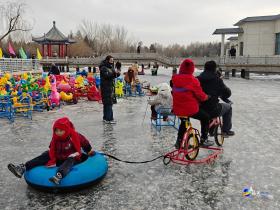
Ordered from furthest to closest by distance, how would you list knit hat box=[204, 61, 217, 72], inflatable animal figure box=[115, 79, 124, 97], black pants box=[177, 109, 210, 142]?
inflatable animal figure box=[115, 79, 124, 97] → knit hat box=[204, 61, 217, 72] → black pants box=[177, 109, 210, 142]

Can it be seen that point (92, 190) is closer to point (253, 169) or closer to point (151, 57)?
point (253, 169)

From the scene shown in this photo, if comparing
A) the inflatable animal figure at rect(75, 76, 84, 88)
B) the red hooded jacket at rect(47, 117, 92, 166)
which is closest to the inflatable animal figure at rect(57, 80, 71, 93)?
the inflatable animal figure at rect(75, 76, 84, 88)

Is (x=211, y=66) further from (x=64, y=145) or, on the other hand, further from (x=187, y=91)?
(x=64, y=145)

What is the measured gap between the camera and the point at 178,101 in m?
4.90

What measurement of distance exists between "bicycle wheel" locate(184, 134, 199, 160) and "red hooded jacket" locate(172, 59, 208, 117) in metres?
0.45

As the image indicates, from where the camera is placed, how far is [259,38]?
1304 inches

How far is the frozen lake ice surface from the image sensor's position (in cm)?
370

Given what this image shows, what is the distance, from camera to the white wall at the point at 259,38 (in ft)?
106

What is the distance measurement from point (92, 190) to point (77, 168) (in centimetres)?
39

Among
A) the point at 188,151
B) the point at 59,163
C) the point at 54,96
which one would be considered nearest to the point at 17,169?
the point at 59,163

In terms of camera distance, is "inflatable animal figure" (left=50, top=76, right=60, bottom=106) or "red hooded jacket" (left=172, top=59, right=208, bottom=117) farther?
"inflatable animal figure" (left=50, top=76, right=60, bottom=106)

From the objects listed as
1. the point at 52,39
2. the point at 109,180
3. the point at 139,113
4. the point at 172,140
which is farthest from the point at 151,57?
the point at 109,180

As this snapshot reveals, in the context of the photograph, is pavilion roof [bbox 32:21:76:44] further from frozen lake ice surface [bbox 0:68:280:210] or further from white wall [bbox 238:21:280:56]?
frozen lake ice surface [bbox 0:68:280:210]

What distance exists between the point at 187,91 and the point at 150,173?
147 cm
